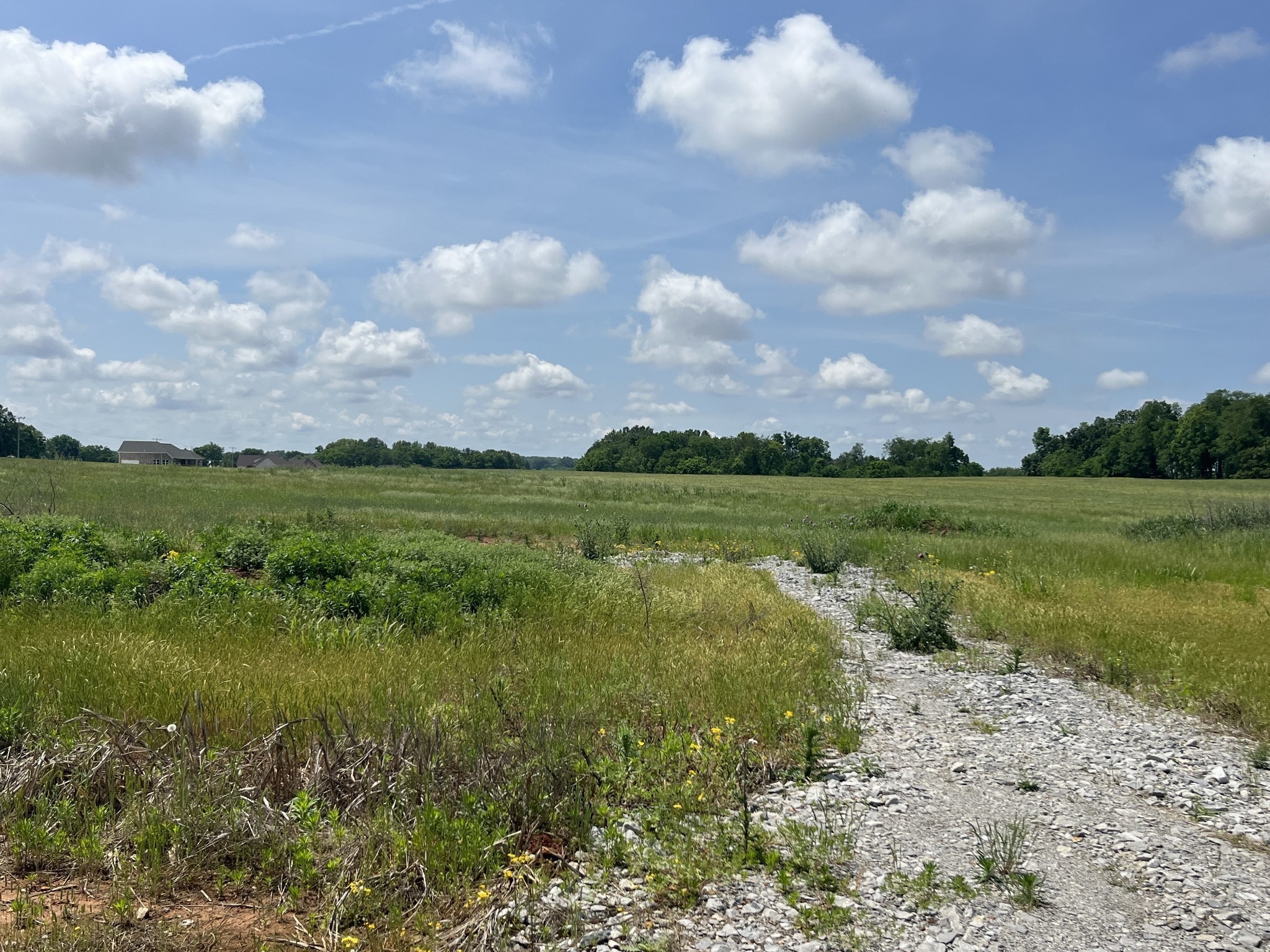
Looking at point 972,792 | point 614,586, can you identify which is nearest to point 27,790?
point 972,792

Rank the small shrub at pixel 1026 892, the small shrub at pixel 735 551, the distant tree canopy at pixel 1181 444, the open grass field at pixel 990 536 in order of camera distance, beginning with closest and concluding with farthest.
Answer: the small shrub at pixel 1026 892
the open grass field at pixel 990 536
the small shrub at pixel 735 551
the distant tree canopy at pixel 1181 444

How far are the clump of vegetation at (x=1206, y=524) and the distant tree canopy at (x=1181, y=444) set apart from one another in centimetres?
9356

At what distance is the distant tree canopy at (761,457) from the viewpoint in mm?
142125

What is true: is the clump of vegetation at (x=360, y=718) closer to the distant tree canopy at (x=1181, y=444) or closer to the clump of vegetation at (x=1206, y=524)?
the clump of vegetation at (x=1206, y=524)

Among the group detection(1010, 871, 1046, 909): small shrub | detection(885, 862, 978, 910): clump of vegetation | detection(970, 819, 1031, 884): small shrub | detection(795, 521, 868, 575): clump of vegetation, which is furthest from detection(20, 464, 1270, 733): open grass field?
detection(885, 862, 978, 910): clump of vegetation

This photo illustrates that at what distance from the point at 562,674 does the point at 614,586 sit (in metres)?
5.70

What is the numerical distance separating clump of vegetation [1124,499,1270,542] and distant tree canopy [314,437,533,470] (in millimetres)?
131692

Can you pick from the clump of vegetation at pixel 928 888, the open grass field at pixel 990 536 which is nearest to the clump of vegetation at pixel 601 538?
the open grass field at pixel 990 536

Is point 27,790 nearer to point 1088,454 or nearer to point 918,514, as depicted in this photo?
point 918,514

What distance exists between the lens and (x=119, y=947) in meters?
3.79

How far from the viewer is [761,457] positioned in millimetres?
148000

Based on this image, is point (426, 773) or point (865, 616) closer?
point (426, 773)

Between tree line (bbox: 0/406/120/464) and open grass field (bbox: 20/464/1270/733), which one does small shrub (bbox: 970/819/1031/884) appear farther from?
tree line (bbox: 0/406/120/464)

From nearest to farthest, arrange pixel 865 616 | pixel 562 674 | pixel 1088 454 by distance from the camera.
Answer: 1. pixel 562 674
2. pixel 865 616
3. pixel 1088 454
